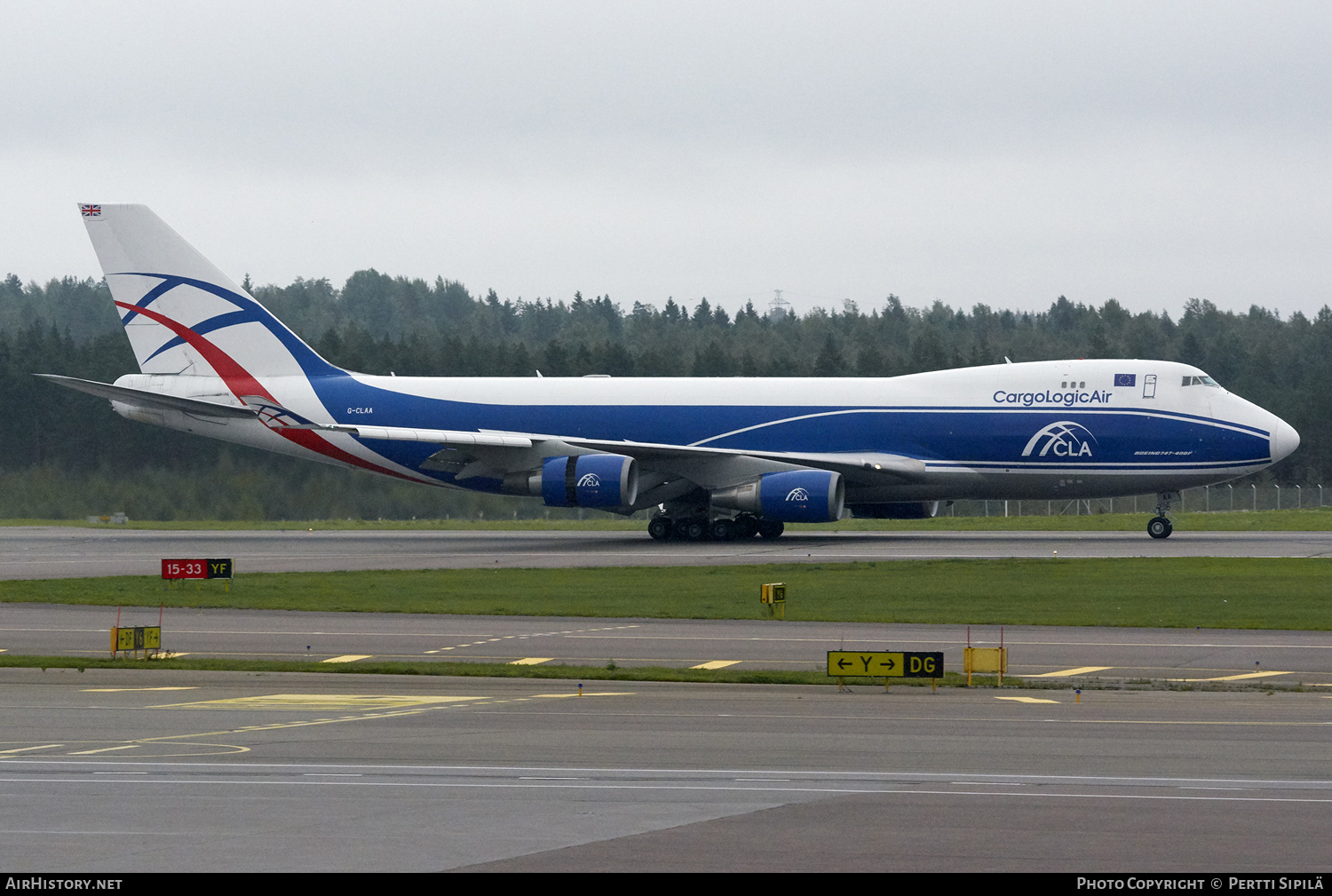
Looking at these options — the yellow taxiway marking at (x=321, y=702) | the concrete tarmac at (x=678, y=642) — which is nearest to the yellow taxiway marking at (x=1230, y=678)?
the concrete tarmac at (x=678, y=642)

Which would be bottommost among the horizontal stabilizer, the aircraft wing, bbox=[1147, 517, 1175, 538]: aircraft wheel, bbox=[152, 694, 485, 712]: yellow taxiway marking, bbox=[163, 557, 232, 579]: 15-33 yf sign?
bbox=[152, 694, 485, 712]: yellow taxiway marking

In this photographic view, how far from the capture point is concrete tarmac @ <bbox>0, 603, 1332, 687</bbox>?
21297 mm

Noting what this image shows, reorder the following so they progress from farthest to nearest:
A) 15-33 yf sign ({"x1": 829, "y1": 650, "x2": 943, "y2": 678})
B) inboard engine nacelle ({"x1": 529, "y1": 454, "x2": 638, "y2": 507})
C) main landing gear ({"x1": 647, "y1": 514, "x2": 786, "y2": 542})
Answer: main landing gear ({"x1": 647, "y1": 514, "x2": 786, "y2": 542}) → inboard engine nacelle ({"x1": 529, "y1": 454, "x2": 638, "y2": 507}) → 15-33 yf sign ({"x1": 829, "y1": 650, "x2": 943, "y2": 678})

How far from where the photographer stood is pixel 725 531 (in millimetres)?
47312

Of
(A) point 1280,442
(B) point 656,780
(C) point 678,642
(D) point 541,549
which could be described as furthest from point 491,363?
(B) point 656,780

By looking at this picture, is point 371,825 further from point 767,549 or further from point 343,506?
point 343,506

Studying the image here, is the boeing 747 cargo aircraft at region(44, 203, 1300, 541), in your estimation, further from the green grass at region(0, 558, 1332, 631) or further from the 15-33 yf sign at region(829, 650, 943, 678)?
the 15-33 yf sign at region(829, 650, 943, 678)

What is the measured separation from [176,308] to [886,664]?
37173 millimetres

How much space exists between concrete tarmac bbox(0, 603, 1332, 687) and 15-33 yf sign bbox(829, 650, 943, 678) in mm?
1662

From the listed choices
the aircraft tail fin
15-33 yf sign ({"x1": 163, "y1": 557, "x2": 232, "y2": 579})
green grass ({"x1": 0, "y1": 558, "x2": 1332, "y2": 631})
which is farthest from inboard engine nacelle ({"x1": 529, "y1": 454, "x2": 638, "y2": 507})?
15-33 yf sign ({"x1": 163, "y1": 557, "x2": 232, "y2": 579})

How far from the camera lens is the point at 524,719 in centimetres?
1634

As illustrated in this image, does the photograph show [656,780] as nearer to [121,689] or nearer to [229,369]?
[121,689]

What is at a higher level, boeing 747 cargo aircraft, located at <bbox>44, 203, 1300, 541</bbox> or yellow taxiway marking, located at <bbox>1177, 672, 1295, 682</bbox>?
boeing 747 cargo aircraft, located at <bbox>44, 203, 1300, 541</bbox>

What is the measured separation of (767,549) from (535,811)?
3183cm
